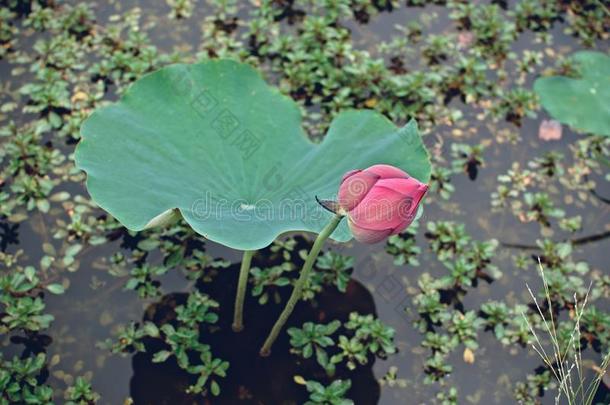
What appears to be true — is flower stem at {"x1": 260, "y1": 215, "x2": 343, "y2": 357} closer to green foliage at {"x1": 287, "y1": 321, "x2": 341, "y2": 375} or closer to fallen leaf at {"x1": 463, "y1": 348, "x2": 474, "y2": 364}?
green foliage at {"x1": 287, "y1": 321, "x2": 341, "y2": 375}

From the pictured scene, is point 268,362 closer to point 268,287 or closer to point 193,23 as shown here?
point 268,287

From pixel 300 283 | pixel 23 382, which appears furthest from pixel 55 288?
pixel 300 283

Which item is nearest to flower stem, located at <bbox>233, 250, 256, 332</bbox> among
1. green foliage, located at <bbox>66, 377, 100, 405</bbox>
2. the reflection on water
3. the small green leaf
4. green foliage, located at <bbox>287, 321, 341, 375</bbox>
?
the reflection on water

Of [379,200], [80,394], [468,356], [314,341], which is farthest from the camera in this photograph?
[468,356]

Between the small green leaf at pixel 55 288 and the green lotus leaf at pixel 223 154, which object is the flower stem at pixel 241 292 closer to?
the green lotus leaf at pixel 223 154

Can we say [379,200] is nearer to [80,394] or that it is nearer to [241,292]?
[241,292]

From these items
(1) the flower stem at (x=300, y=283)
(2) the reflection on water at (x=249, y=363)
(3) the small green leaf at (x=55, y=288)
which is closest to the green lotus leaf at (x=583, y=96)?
(2) the reflection on water at (x=249, y=363)
